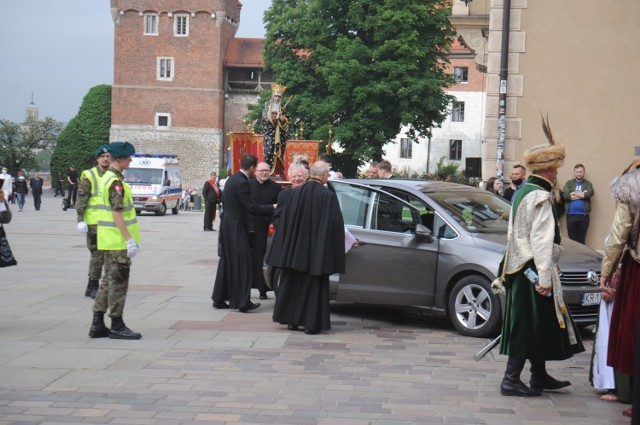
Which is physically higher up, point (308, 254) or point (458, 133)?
point (458, 133)

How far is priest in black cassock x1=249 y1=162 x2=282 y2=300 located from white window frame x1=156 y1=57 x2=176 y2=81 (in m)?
71.8

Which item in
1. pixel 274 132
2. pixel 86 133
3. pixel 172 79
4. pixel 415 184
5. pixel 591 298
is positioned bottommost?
pixel 591 298

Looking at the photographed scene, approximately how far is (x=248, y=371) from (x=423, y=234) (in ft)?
10.8

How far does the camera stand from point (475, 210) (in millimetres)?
10984

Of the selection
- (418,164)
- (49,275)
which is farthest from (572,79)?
(418,164)

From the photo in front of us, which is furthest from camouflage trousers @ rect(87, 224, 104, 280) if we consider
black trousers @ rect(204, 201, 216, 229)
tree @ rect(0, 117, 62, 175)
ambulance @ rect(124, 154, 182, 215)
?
tree @ rect(0, 117, 62, 175)

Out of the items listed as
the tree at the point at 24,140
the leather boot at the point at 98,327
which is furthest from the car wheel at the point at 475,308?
the tree at the point at 24,140

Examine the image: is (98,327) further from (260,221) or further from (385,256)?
(260,221)

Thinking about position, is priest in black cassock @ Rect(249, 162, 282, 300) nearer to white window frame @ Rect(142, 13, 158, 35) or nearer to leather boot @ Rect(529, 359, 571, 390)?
leather boot @ Rect(529, 359, 571, 390)

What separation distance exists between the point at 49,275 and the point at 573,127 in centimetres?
963

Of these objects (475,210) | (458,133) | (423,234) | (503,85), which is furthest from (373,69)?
(458,133)

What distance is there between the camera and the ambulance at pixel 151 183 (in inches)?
1689

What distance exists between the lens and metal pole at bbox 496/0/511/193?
17672 millimetres

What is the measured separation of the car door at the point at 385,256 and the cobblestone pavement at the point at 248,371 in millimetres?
391
